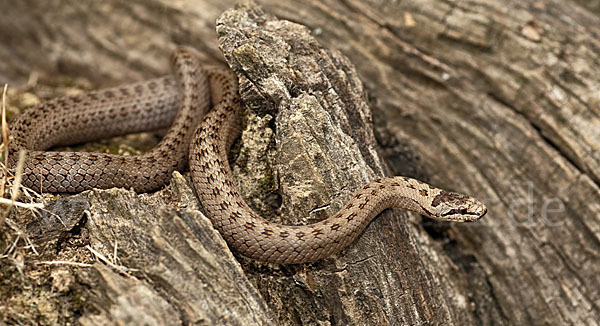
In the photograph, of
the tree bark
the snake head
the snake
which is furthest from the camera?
the snake head

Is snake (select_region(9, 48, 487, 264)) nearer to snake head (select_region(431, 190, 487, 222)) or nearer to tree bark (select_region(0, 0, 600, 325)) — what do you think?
snake head (select_region(431, 190, 487, 222))

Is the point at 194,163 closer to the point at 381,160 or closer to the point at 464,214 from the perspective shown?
the point at 381,160

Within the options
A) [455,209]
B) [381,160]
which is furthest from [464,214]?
[381,160]

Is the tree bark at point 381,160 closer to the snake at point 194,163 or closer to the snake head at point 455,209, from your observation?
the snake at point 194,163

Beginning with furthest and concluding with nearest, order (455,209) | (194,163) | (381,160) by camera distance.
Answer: (381,160) < (455,209) < (194,163)

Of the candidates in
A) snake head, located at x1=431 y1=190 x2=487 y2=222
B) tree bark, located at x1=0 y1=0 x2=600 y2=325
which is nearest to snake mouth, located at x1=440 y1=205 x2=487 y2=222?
snake head, located at x1=431 y1=190 x2=487 y2=222

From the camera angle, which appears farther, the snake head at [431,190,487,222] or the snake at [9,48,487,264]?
the snake head at [431,190,487,222]
